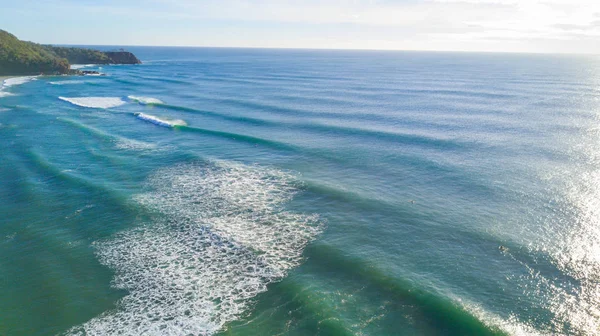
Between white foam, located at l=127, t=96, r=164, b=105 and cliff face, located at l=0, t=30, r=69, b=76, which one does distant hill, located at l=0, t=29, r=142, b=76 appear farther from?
white foam, located at l=127, t=96, r=164, b=105

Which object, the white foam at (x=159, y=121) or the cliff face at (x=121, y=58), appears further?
the cliff face at (x=121, y=58)

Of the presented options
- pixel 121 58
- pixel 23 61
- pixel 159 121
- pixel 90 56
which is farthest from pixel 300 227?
pixel 121 58

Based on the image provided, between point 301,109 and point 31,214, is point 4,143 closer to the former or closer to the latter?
point 31,214

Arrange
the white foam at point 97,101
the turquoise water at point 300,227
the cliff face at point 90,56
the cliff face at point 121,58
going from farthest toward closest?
the cliff face at point 121,58 < the cliff face at point 90,56 < the white foam at point 97,101 < the turquoise water at point 300,227

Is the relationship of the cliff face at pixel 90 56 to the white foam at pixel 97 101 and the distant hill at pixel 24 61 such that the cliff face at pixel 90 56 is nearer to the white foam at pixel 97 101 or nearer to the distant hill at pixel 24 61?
the distant hill at pixel 24 61

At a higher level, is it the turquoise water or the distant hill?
the distant hill

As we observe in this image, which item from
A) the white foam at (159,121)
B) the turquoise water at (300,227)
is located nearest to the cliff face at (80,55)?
the turquoise water at (300,227)

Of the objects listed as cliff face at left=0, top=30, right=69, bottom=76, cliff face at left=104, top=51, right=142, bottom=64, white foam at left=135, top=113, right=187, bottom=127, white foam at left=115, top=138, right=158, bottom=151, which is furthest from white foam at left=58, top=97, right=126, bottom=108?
cliff face at left=104, top=51, right=142, bottom=64
